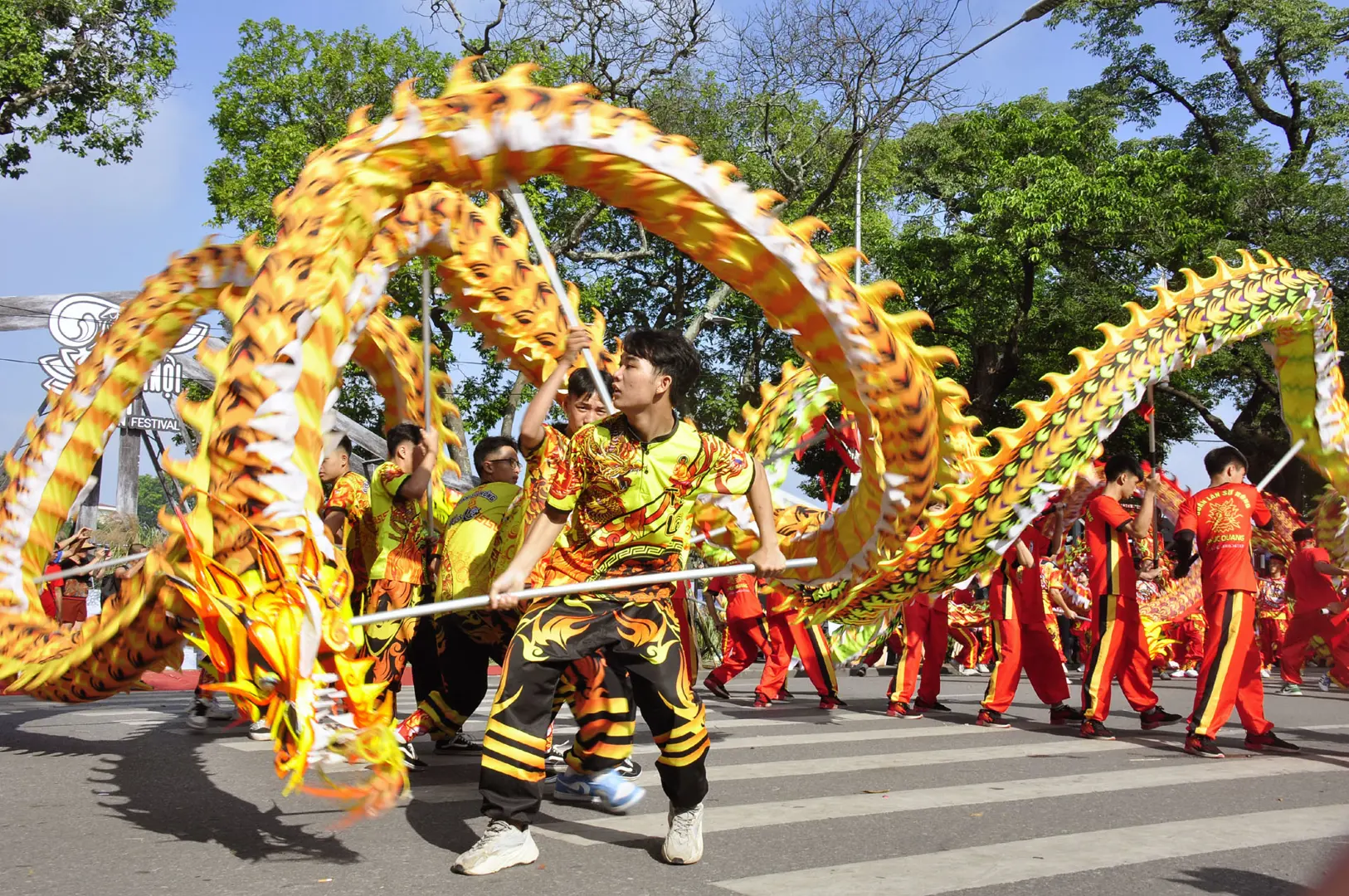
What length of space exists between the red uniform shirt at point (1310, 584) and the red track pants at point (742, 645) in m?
4.25

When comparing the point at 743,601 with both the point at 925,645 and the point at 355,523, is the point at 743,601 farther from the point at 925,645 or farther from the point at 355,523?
the point at 355,523

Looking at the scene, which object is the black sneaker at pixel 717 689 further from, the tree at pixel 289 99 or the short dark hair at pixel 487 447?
the tree at pixel 289 99

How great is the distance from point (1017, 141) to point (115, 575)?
18753mm

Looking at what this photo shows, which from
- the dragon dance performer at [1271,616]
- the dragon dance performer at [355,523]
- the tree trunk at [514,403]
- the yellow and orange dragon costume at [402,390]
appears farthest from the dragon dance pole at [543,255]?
the tree trunk at [514,403]

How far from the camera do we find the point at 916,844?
439cm

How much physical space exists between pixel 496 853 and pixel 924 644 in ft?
20.1

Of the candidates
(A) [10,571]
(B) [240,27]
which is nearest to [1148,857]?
(A) [10,571]

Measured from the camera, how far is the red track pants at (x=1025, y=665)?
850 cm

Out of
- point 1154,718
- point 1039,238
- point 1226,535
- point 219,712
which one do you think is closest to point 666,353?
point 1226,535

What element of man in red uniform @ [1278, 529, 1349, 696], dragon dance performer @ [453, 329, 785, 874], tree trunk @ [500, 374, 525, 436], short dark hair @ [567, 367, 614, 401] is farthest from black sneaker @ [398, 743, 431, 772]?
tree trunk @ [500, 374, 525, 436]

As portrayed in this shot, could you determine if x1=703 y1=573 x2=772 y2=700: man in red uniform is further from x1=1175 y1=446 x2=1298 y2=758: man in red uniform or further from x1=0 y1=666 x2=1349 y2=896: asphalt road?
x1=1175 y1=446 x2=1298 y2=758: man in red uniform

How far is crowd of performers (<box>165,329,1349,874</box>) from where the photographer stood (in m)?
4.07

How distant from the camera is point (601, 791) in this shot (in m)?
4.93

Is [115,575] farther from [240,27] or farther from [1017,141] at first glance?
[1017,141]
